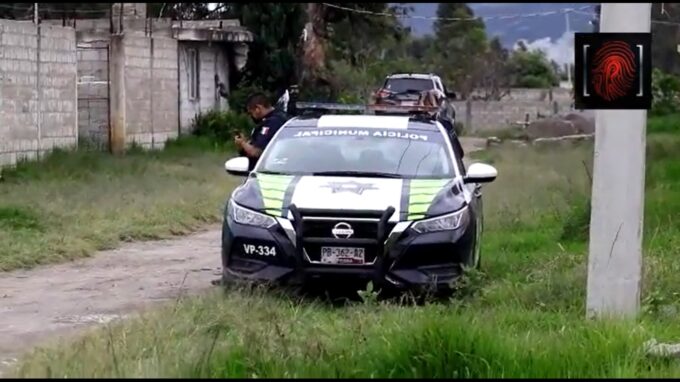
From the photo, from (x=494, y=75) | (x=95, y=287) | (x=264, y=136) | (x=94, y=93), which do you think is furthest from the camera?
(x=494, y=75)

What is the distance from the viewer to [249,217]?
9.43 metres

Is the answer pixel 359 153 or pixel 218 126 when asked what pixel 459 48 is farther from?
pixel 359 153

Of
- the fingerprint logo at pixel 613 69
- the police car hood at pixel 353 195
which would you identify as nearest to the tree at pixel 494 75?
the police car hood at pixel 353 195

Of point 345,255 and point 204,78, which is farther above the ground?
point 204,78

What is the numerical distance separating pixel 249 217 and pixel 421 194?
133 centimetres

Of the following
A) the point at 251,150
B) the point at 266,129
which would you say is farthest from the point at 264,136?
the point at 251,150

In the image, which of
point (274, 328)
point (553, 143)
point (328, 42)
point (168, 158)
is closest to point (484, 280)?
point (274, 328)

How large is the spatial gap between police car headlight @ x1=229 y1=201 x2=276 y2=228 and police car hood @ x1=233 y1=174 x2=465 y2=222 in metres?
0.05

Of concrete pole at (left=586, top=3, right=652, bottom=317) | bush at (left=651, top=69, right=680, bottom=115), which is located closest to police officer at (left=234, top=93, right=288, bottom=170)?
concrete pole at (left=586, top=3, right=652, bottom=317)

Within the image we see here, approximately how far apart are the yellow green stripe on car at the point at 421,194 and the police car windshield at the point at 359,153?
22 centimetres

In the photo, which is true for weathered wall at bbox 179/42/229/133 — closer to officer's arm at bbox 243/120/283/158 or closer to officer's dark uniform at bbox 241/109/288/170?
officer's dark uniform at bbox 241/109/288/170

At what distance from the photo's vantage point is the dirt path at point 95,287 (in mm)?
8688

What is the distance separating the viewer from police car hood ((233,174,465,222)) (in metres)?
9.25

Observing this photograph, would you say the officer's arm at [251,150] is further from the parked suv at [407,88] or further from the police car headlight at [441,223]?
the parked suv at [407,88]
